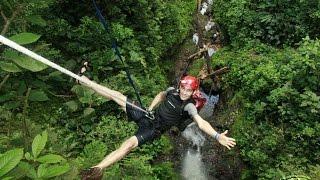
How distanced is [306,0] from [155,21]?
462 centimetres

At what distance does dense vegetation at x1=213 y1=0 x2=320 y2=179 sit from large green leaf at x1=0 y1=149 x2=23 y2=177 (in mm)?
6702

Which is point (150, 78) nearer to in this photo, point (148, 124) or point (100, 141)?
point (100, 141)

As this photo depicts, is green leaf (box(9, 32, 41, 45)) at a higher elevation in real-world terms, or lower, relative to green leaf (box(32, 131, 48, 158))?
higher

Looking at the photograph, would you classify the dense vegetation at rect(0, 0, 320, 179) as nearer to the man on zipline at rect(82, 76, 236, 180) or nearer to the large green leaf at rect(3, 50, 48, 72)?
the man on zipline at rect(82, 76, 236, 180)

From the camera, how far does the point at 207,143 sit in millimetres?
11922

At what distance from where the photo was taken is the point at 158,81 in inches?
455

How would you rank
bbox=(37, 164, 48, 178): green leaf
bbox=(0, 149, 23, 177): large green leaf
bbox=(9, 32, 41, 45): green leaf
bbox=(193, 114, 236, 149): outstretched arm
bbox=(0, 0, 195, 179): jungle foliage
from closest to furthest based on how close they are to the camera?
bbox=(0, 149, 23, 177): large green leaf
bbox=(37, 164, 48, 178): green leaf
bbox=(9, 32, 41, 45): green leaf
bbox=(193, 114, 236, 149): outstretched arm
bbox=(0, 0, 195, 179): jungle foliage

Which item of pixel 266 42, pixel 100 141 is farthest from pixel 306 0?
pixel 100 141

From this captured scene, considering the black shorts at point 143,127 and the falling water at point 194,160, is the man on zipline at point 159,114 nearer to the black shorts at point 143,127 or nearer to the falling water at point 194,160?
the black shorts at point 143,127

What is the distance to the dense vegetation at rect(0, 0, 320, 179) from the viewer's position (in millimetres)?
8305

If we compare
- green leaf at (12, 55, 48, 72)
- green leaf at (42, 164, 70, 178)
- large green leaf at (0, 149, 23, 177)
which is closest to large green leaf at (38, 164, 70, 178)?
green leaf at (42, 164, 70, 178)

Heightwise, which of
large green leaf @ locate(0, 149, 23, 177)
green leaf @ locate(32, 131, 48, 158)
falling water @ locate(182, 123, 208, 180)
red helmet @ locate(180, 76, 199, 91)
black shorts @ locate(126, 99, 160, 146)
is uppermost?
falling water @ locate(182, 123, 208, 180)

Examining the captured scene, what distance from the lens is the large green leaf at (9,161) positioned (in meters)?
A: 2.32

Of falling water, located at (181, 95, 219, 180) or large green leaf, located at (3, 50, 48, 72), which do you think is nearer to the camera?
large green leaf, located at (3, 50, 48, 72)
